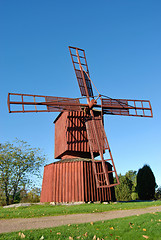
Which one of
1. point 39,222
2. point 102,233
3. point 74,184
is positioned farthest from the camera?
point 74,184

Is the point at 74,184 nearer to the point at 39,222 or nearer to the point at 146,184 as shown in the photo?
the point at 39,222

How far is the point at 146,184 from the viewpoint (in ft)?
85.4

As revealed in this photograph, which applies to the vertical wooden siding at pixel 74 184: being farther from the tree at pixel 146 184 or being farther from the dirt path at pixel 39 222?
the tree at pixel 146 184

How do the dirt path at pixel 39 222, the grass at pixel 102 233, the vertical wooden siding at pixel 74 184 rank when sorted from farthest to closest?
the vertical wooden siding at pixel 74 184 → the dirt path at pixel 39 222 → the grass at pixel 102 233

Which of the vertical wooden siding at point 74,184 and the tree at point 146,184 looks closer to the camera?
the vertical wooden siding at point 74,184

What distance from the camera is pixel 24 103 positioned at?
16031 mm

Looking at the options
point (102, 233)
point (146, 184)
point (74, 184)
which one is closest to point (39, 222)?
point (102, 233)

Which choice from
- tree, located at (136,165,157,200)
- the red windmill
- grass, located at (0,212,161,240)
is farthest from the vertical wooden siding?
tree, located at (136,165,157,200)

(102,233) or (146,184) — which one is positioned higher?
(102,233)

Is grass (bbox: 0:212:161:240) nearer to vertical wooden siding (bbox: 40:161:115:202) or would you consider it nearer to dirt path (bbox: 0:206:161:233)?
dirt path (bbox: 0:206:161:233)

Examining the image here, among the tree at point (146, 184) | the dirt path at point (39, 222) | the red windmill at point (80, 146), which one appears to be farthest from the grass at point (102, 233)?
the tree at point (146, 184)

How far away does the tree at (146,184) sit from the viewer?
25859 mm

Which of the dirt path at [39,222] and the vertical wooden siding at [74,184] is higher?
the vertical wooden siding at [74,184]

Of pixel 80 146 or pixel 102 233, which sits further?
pixel 80 146
